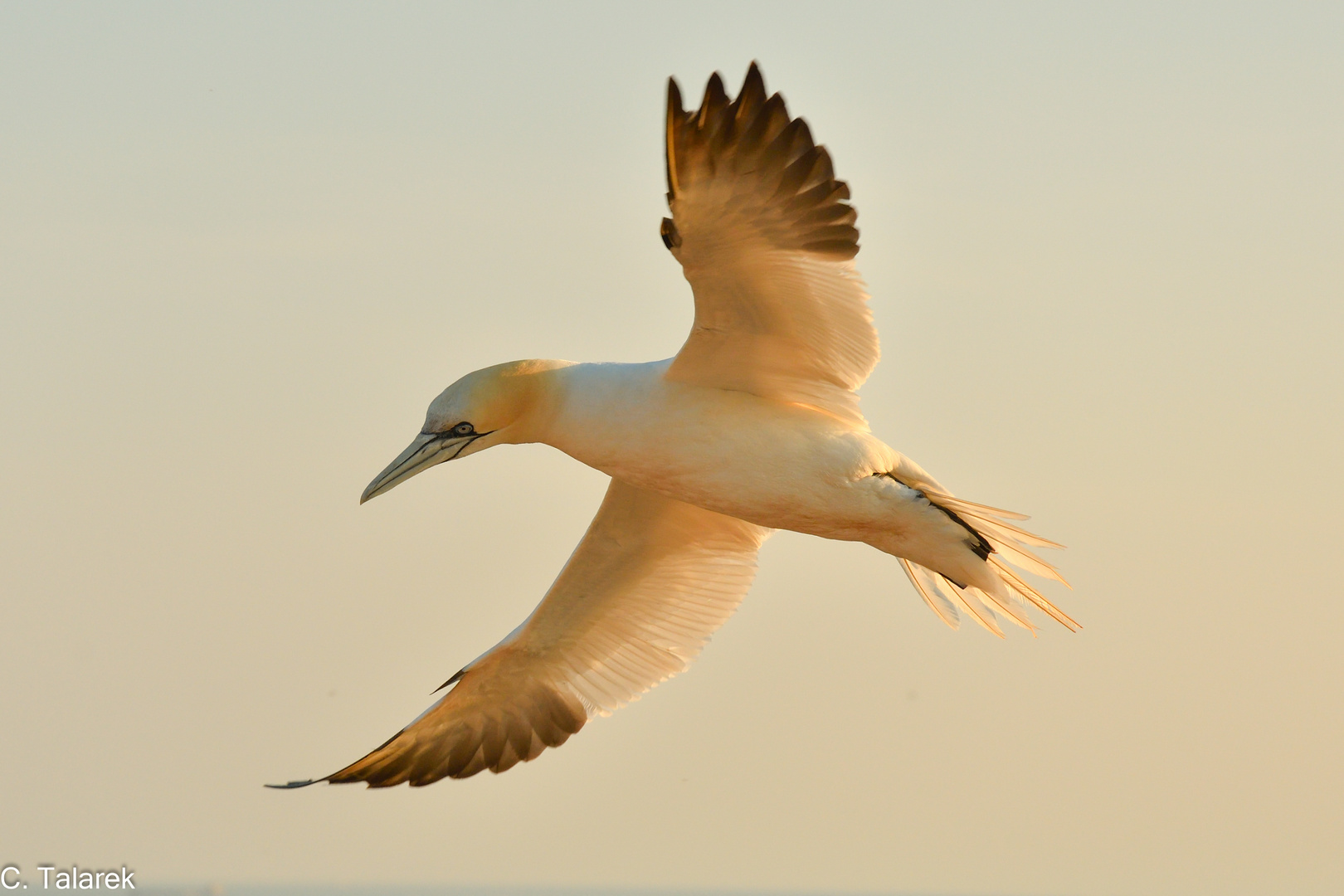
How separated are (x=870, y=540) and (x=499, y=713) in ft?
8.72

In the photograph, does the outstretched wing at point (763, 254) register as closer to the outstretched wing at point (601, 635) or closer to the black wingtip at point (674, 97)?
the black wingtip at point (674, 97)

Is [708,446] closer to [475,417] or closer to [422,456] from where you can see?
[475,417]

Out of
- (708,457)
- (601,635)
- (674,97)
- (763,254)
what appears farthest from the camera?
(601,635)

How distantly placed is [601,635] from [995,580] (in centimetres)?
253

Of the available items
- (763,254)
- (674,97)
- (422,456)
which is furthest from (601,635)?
(674,97)

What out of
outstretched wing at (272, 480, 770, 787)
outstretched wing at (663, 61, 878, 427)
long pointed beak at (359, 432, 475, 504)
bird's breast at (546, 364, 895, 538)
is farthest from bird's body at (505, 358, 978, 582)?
outstretched wing at (272, 480, 770, 787)

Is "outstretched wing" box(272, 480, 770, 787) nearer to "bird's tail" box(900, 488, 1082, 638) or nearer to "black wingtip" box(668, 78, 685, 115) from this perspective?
"bird's tail" box(900, 488, 1082, 638)

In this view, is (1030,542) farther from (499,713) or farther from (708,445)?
(499,713)

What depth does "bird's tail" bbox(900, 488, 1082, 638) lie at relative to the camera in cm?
916

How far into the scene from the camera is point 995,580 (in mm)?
9445

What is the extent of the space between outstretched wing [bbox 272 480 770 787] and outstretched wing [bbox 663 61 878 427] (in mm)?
1488

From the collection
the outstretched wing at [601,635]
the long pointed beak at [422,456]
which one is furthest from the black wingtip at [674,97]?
the outstretched wing at [601,635]

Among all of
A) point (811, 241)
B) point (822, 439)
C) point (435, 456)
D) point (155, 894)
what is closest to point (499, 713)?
point (435, 456)

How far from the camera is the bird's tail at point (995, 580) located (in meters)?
9.16
